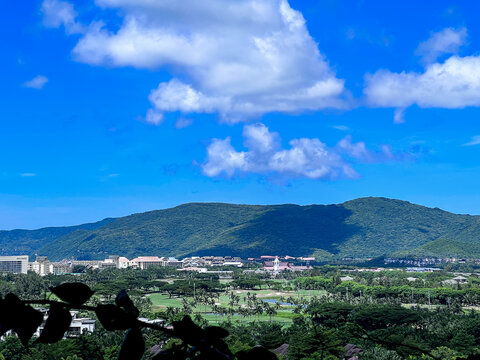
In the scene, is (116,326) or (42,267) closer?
(116,326)

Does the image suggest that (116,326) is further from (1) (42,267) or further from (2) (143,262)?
(2) (143,262)

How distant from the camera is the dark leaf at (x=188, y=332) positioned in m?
0.90

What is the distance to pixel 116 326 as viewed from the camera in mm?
908

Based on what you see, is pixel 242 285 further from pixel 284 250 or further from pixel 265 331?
pixel 284 250

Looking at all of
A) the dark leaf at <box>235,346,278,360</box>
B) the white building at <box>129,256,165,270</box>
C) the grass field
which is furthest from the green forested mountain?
the dark leaf at <box>235,346,278,360</box>

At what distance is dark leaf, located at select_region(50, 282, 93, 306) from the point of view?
909 millimetres

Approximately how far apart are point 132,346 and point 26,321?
0.16 m

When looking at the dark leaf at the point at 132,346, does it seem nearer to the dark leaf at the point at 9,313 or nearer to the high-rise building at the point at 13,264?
the dark leaf at the point at 9,313

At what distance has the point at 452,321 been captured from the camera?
115 feet

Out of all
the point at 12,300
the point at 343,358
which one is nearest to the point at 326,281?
the point at 343,358

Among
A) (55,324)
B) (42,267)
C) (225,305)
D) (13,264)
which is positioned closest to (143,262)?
(42,267)

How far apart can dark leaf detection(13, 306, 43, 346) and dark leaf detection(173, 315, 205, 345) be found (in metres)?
0.21

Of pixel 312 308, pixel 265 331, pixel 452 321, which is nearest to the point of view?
pixel 265 331

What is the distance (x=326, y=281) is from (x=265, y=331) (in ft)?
142
